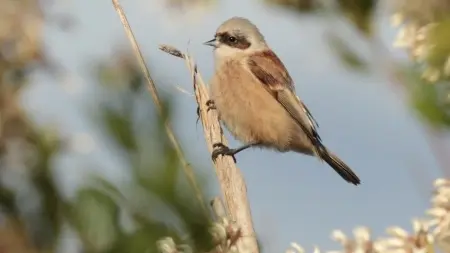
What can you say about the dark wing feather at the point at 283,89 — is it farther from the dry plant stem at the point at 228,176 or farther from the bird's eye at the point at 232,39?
the dry plant stem at the point at 228,176

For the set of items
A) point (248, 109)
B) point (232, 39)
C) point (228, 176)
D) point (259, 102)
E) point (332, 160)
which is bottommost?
point (228, 176)

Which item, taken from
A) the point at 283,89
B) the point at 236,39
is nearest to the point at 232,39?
the point at 236,39

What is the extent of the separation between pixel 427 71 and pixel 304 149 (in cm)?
439

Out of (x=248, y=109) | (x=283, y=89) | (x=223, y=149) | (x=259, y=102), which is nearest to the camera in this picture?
(x=223, y=149)

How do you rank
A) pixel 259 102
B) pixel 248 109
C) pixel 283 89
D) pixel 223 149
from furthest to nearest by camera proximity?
1. pixel 283 89
2. pixel 259 102
3. pixel 248 109
4. pixel 223 149

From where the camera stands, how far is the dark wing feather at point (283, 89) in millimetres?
5152

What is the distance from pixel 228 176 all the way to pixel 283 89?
3.03 meters

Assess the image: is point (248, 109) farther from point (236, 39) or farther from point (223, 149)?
point (223, 149)

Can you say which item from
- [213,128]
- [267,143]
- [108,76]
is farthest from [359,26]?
[267,143]

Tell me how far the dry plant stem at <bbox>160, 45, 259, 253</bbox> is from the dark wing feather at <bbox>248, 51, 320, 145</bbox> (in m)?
2.30

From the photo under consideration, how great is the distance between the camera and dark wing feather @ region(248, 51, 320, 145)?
16.9 feet

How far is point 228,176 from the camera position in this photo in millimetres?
2264

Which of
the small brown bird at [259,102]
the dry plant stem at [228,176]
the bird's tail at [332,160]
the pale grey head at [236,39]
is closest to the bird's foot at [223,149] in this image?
the dry plant stem at [228,176]

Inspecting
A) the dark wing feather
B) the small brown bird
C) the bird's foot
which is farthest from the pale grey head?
the bird's foot
